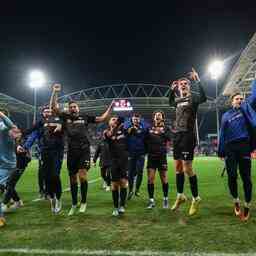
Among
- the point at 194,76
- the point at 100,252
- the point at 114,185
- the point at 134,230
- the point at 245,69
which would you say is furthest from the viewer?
the point at 245,69

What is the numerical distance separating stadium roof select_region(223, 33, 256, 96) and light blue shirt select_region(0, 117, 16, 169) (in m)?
52.9

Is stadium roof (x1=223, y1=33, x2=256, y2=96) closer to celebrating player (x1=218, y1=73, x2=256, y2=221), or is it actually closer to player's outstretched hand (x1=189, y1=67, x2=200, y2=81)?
player's outstretched hand (x1=189, y1=67, x2=200, y2=81)

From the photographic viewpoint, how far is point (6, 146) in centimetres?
734

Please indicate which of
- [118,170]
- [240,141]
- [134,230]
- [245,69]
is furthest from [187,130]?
[245,69]

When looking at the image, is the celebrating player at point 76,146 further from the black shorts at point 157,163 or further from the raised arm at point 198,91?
the raised arm at point 198,91

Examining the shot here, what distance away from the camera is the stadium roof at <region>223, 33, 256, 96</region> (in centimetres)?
5875

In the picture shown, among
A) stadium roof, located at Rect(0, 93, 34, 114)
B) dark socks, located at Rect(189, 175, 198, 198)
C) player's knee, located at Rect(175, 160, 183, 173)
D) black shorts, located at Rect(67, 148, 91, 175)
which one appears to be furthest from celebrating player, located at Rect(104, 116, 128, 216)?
stadium roof, located at Rect(0, 93, 34, 114)

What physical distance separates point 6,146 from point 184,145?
3.23 metres

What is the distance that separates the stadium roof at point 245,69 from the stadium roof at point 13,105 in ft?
94.5

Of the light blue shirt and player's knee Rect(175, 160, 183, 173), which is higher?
the light blue shirt

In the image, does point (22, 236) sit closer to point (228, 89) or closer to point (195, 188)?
point (195, 188)

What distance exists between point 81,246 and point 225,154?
3291mm

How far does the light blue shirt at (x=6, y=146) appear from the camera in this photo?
7172 millimetres

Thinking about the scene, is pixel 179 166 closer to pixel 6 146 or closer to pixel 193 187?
pixel 193 187
